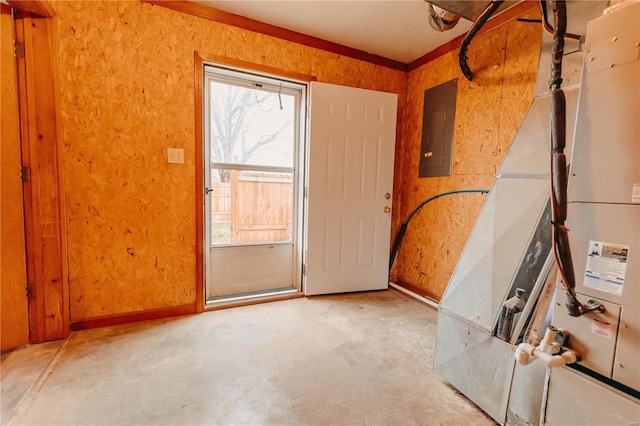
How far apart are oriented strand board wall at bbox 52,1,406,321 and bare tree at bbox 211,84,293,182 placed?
0.33 metres

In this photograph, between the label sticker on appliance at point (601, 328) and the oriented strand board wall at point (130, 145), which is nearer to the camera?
the label sticker on appliance at point (601, 328)

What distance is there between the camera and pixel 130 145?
2.05 metres

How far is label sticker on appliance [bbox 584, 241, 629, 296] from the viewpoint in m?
0.82

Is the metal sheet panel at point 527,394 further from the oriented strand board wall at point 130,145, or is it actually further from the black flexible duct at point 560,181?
the oriented strand board wall at point 130,145

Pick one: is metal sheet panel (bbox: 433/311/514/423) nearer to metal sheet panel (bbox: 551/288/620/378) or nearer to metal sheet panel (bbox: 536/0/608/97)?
metal sheet panel (bbox: 551/288/620/378)

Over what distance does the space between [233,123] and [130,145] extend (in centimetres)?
87

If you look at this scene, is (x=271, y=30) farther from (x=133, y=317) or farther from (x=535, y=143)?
(x=133, y=317)

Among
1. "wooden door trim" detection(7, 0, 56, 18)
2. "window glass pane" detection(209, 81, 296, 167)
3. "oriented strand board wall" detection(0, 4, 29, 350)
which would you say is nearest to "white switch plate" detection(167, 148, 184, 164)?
"window glass pane" detection(209, 81, 296, 167)

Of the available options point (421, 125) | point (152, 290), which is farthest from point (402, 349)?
point (421, 125)

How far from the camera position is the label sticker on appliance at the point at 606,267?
0.82 metres

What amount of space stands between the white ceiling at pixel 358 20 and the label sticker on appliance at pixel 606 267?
2.05 m

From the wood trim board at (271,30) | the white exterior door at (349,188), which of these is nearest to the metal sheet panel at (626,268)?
the white exterior door at (349,188)

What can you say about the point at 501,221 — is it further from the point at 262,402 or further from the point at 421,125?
the point at 421,125

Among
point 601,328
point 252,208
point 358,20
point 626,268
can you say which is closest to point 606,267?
point 626,268
